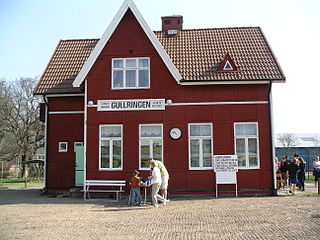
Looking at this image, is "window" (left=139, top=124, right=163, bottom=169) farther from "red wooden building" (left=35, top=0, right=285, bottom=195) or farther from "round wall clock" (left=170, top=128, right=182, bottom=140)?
"round wall clock" (left=170, top=128, right=182, bottom=140)

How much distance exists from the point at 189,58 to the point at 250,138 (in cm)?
481

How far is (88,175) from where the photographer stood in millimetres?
16797

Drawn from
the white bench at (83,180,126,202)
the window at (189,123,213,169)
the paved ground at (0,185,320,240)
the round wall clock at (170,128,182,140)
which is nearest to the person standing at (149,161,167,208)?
the paved ground at (0,185,320,240)

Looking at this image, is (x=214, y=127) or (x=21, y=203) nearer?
A: (x=21, y=203)

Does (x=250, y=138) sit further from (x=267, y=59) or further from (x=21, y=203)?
(x=21, y=203)

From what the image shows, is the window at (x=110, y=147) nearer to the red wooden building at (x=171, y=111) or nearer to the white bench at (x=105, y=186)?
the red wooden building at (x=171, y=111)

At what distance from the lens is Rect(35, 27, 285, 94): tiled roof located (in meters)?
17.0

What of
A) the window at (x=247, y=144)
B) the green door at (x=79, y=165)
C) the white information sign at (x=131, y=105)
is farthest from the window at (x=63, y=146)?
the window at (x=247, y=144)

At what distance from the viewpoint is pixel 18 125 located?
142 feet

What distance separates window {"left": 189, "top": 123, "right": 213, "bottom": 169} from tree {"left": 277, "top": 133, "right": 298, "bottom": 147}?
42.1m

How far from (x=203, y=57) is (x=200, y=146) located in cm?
443

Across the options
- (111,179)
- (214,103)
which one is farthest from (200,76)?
(111,179)

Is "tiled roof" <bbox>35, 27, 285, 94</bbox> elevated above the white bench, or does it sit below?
above

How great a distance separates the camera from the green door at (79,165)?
59.5ft
